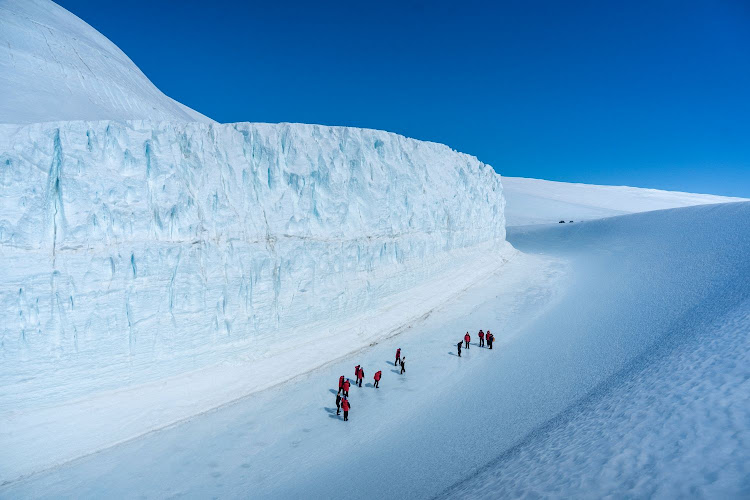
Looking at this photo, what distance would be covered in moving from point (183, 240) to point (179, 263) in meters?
0.57

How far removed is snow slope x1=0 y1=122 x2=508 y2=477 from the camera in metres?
8.26

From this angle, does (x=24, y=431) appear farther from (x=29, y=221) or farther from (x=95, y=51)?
(x=95, y=51)

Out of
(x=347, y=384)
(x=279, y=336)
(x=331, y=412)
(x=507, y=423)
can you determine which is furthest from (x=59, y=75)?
(x=507, y=423)

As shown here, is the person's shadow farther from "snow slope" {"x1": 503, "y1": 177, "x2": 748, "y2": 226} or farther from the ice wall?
"snow slope" {"x1": 503, "y1": 177, "x2": 748, "y2": 226}

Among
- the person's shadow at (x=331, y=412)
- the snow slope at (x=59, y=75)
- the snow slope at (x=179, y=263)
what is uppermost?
the snow slope at (x=59, y=75)

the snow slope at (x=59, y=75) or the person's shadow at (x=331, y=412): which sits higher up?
the snow slope at (x=59, y=75)

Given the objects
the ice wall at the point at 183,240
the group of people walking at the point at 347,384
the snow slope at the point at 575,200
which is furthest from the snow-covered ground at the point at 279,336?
the snow slope at the point at 575,200

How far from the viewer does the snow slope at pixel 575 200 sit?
4841cm

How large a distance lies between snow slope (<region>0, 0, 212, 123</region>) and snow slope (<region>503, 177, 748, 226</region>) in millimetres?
36364

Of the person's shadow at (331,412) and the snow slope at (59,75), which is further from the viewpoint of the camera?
the snow slope at (59,75)

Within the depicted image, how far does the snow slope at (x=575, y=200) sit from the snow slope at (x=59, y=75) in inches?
1432

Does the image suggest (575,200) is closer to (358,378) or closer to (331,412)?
(358,378)

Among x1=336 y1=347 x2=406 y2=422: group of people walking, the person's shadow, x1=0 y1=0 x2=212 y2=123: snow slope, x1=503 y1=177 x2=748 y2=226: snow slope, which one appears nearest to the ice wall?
x1=0 y1=0 x2=212 y2=123: snow slope

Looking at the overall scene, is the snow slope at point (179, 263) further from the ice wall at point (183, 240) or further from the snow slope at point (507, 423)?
the snow slope at point (507, 423)
